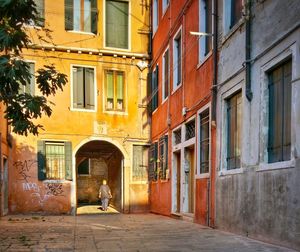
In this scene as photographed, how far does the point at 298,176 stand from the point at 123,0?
1359cm

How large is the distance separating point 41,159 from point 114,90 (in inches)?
158

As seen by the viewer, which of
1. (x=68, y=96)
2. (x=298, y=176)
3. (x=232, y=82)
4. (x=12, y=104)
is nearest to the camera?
(x=298, y=176)

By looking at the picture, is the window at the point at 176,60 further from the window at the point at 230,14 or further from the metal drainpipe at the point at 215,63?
the window at the point at 230,14

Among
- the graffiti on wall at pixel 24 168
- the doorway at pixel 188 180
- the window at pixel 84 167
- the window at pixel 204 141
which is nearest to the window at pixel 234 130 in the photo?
the window at pixel 204 141

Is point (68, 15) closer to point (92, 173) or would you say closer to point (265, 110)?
point (265, 110)

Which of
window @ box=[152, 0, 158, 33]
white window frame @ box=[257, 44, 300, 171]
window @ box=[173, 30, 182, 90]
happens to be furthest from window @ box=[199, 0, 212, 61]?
window @ box=[152, 0, 158, 33]

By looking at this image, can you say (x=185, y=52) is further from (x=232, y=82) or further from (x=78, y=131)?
(x=78, y=131)

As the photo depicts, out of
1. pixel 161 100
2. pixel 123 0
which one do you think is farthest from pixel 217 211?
pixel 123 0

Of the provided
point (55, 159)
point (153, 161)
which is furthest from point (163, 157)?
point (55, 159)

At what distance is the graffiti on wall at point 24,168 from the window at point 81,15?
18.2 feet

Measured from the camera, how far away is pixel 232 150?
845cm

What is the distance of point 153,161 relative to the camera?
647 inches

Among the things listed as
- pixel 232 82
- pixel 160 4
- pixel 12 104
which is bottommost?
pixel 12 104

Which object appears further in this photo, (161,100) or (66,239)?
(161,100)
